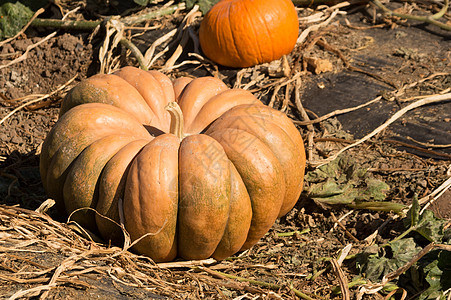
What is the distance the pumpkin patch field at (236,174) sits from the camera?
10.6ft

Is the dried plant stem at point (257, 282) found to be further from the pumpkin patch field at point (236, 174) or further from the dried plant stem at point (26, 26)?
the dried plant stem at point (26, 26)

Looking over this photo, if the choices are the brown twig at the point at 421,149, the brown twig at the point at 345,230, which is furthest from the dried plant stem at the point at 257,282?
the brown twig at the point at 421,149

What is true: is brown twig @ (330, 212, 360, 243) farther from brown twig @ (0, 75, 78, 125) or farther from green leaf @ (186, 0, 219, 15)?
green leaf @ (186, 0, 219, 15)

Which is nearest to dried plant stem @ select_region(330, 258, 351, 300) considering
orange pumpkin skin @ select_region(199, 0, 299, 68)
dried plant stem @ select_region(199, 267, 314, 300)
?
dried plant stem @ select_region(199, 267, 314, 300)

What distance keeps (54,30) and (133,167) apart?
4.26 m

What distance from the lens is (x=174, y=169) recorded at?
3279mm

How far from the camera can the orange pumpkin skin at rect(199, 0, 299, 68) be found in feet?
18.3

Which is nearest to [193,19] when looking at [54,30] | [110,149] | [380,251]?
[54,30]

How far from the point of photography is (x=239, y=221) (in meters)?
3.39

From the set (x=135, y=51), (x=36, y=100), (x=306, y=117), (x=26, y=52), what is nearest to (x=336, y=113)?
(x=306, y=117)

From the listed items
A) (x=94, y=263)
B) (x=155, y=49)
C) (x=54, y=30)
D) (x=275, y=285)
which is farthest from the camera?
(x=54, y=30)

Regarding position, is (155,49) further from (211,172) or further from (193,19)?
(211,172)

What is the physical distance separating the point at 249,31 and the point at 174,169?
8.93ft

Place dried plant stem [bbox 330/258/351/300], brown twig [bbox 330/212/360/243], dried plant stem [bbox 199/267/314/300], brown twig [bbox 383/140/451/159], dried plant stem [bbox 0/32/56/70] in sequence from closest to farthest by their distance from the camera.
A: dried plant stem [bbox 330/258/351/300]
dried plant stem [bbox 199/267/314/300]
brown twig [bbox 330/212/360/243]
brown twig [bbox 383/140/451/159]
dried plant stem [bbox 0/32/56/70]
